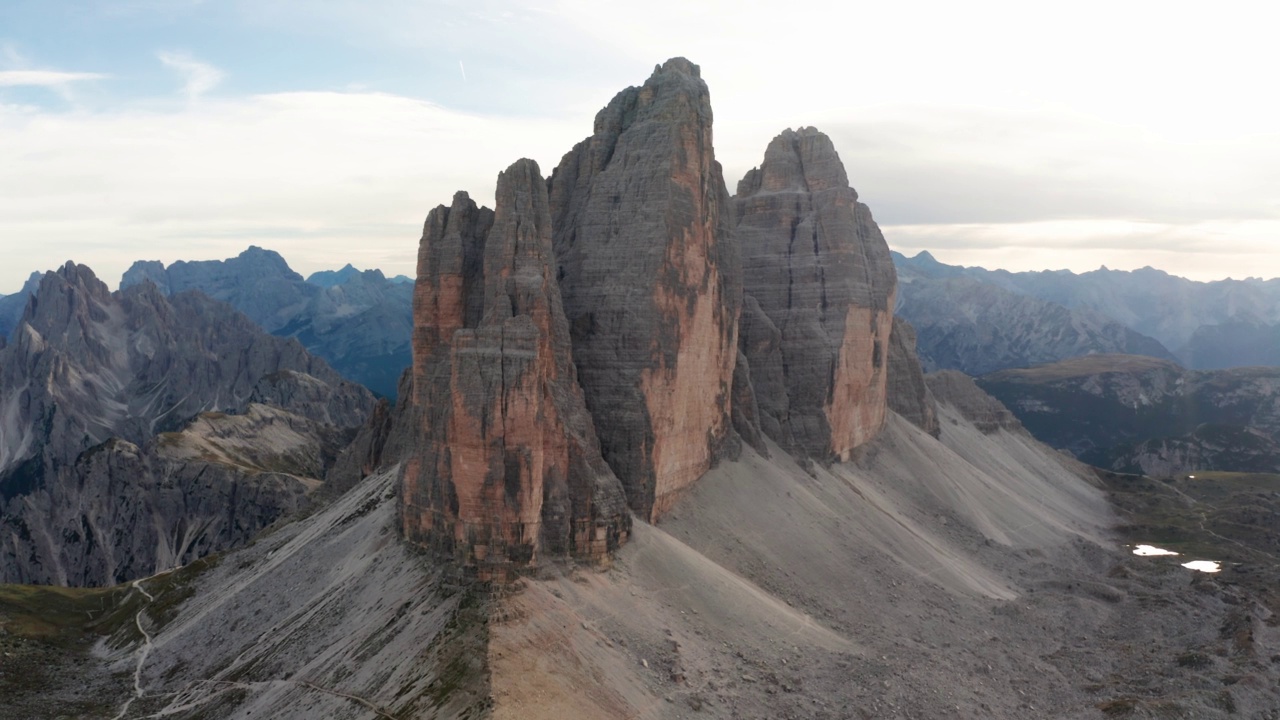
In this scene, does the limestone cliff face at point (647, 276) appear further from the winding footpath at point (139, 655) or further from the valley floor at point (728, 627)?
the winding footpath at point (139, 655)

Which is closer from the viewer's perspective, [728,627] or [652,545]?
[728,627]

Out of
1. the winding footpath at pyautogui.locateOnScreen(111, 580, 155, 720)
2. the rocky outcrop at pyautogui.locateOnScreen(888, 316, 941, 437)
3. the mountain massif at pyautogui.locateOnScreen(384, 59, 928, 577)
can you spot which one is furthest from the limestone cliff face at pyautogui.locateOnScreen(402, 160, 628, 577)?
the rocky outcrop at pyautogui.locateOnScreen(888, 316, 941, 437)

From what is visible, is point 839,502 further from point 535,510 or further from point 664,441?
point 535,510

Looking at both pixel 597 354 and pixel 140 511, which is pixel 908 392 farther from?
pixel 140 511

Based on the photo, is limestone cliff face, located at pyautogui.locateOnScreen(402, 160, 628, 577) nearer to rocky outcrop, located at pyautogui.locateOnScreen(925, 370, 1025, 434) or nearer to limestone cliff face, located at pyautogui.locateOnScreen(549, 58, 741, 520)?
limestone cliff face, located at pyautogui.locateOnScreen(549, 58, 741, 520)

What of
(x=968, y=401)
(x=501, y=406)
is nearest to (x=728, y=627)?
(x=501, y=406)

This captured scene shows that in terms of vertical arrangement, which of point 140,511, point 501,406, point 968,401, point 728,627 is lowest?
point 140,511
